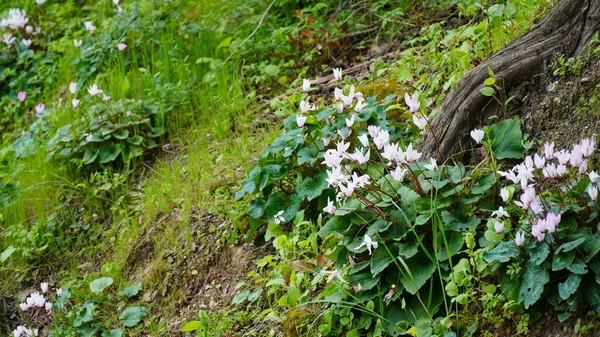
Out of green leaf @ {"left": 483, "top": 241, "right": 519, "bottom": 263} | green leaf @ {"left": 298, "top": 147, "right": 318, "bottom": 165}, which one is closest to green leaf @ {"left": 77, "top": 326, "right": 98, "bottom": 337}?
green leaf @ {"left": 298, "top": 147, "right": 318, "bottom": 165}

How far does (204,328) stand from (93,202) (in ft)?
6.77

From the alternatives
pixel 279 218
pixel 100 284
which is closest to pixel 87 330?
pixel 100 284

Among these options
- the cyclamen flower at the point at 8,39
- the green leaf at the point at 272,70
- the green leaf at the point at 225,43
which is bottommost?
the green leaf at the point at 272,70

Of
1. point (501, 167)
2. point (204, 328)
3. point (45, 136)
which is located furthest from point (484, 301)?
point (45, 136)

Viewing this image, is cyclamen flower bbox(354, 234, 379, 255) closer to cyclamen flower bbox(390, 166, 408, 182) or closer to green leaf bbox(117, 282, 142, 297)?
cyclamen flower bbox(390, 166, 408, 182)

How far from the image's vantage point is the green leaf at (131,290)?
4742 millimetres

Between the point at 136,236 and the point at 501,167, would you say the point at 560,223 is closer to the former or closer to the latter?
the point at 501,167

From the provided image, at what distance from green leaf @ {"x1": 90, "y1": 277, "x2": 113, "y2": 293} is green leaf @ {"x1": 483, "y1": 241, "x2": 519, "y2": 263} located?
259 cm

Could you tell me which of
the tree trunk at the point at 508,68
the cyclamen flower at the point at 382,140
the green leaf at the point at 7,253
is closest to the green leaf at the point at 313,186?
the tree trunk at the point at 508,68

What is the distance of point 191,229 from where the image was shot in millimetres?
4949

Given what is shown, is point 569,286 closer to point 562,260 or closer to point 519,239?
point 562,260

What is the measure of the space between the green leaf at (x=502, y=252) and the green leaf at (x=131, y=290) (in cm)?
247

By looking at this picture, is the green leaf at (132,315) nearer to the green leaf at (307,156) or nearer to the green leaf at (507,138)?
the green leaf at (307,156)

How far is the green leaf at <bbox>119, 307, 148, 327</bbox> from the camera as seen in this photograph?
4.56m
